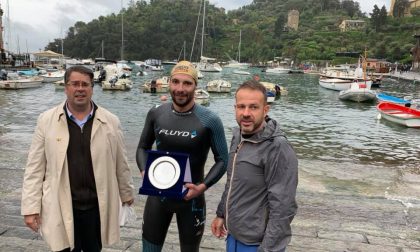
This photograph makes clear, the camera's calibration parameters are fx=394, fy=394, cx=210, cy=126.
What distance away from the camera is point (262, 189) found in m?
2.25

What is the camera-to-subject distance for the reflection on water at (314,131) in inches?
428

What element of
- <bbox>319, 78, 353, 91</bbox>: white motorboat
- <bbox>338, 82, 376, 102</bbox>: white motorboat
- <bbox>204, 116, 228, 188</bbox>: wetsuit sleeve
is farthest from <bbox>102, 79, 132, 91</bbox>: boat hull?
<bbox>204, 116, 228, 188</bbox>: wetsuit sleeve

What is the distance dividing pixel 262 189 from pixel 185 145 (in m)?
0.78

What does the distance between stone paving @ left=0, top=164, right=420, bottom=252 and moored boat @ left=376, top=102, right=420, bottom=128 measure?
590 inches

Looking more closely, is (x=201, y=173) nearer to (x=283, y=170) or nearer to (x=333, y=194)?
(x=283, y=170)

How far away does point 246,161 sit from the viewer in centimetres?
226

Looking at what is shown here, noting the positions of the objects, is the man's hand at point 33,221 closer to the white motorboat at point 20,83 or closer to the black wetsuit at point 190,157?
the black wetsuit at point 190,157

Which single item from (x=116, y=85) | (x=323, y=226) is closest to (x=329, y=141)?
(x=323, y=226)

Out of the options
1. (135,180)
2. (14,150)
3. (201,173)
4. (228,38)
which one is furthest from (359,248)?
(228,38)

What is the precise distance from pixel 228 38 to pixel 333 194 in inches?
6306

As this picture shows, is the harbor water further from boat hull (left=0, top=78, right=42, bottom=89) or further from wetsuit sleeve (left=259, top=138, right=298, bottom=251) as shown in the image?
wetsuit sleeve (left=259, top=138, right=298, bottom=251)

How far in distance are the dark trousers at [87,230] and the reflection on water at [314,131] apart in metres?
5.08

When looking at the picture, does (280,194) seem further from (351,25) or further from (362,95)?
(351,25)

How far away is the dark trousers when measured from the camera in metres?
2.64
